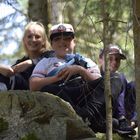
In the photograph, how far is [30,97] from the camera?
13.2ft

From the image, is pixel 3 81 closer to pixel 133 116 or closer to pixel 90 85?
pixel 90 85

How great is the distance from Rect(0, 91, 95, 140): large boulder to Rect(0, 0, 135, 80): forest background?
614mm

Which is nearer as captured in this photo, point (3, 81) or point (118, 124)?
point (118, 124)

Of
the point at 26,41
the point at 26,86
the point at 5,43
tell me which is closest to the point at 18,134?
the point at 26,86

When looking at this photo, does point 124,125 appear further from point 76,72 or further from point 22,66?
point 22,66

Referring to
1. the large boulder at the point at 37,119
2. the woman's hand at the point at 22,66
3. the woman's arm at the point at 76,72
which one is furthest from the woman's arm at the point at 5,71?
the large boulder at the point at 37,119

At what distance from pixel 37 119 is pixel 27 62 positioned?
55.8 inches

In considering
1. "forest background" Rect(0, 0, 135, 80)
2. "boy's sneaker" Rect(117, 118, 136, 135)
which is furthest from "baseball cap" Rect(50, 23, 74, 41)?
"boy's sneaker" Rect(117, 118, 136, 135)

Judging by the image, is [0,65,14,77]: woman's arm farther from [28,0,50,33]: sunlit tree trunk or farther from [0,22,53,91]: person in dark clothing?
[28,0,50,33]: sunlit tree trunk

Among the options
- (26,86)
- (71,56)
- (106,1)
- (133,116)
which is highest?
(106,1)

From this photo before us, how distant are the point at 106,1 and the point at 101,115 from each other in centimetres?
114

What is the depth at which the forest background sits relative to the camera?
163 inches

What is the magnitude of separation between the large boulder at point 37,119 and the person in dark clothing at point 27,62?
3.08 ft

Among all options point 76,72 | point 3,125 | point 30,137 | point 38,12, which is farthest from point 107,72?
point 38,12
